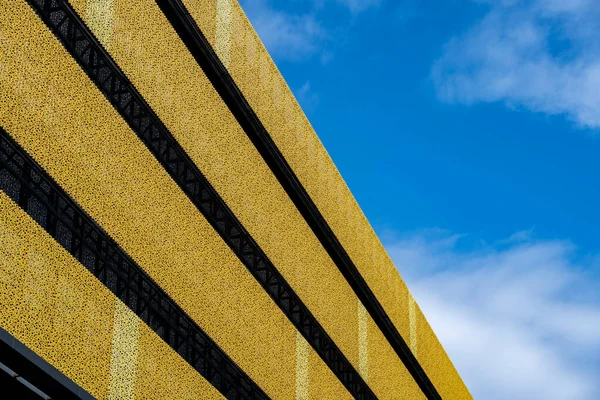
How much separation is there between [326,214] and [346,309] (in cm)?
399

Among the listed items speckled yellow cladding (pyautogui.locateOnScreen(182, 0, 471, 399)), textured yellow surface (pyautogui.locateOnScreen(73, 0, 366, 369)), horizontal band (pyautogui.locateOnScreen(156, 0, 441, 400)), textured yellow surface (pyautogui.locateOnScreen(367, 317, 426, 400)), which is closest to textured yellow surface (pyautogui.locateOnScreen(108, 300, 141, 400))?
textured yellow surface (pyautogui.locateOnScreen(73, 0, 366, 369))

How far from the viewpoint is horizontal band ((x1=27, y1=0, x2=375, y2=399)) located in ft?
69.8

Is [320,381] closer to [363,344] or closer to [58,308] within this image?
[363,344]

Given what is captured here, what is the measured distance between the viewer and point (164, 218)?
23500mm

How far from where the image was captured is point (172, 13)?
26.0m

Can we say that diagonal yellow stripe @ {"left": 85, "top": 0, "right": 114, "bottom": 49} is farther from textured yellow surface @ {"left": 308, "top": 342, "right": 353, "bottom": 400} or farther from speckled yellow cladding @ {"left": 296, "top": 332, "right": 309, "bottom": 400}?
textured yellow surface @ {"left": 308, "top": 342, "right": 353, "bottom": 400}

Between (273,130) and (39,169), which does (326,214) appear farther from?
(39,169)

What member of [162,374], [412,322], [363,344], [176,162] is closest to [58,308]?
[162,374]

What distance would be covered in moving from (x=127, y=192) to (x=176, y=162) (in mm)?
3471

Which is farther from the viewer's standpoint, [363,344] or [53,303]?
[363,344]

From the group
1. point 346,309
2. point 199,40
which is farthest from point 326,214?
point 199,40

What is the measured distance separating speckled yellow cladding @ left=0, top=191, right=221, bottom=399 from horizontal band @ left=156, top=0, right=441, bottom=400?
907 centimetres

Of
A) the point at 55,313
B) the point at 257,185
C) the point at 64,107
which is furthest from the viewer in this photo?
the point at 257,185

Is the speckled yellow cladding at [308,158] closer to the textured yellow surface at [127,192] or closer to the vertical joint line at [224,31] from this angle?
the vertical joint line at [224,31]
